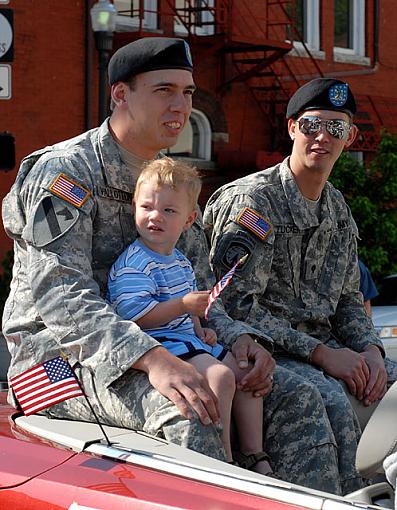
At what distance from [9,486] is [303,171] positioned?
2.04 m

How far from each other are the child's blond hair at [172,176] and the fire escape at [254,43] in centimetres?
1341

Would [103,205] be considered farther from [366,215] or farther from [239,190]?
[366,215]

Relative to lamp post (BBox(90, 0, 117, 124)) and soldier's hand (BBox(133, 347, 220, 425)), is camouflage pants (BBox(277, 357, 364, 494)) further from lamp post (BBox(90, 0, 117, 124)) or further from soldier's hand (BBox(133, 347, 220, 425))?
lamp post (BBox(90, 0, 117, 124))

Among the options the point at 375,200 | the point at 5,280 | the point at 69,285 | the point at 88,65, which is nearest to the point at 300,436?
the point at 69,285

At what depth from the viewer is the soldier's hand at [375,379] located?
3.94 metres

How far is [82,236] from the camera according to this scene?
3.41m

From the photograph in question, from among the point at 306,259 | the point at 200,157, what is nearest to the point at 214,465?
the point at 306,259

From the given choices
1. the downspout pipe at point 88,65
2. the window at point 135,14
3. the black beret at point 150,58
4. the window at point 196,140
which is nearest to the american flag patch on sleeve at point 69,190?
the black beret at point 150,58

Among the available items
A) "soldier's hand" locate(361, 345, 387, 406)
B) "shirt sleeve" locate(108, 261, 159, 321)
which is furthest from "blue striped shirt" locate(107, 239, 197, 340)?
"soldier's hand" locate(361, 345, 387, 406)

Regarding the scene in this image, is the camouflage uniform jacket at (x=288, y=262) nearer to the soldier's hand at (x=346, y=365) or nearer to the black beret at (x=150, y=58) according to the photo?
the soldier's hand at (x=346, y=365)

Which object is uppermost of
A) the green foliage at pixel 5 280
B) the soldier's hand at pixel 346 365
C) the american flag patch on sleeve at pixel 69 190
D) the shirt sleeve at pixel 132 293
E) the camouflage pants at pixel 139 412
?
the american flag patch on sleeve at pixel 69 190

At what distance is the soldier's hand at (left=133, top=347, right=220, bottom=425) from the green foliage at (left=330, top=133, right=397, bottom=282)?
37.8ft

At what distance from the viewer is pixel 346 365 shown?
3.95 m

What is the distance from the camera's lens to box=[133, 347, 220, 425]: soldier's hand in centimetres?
299
